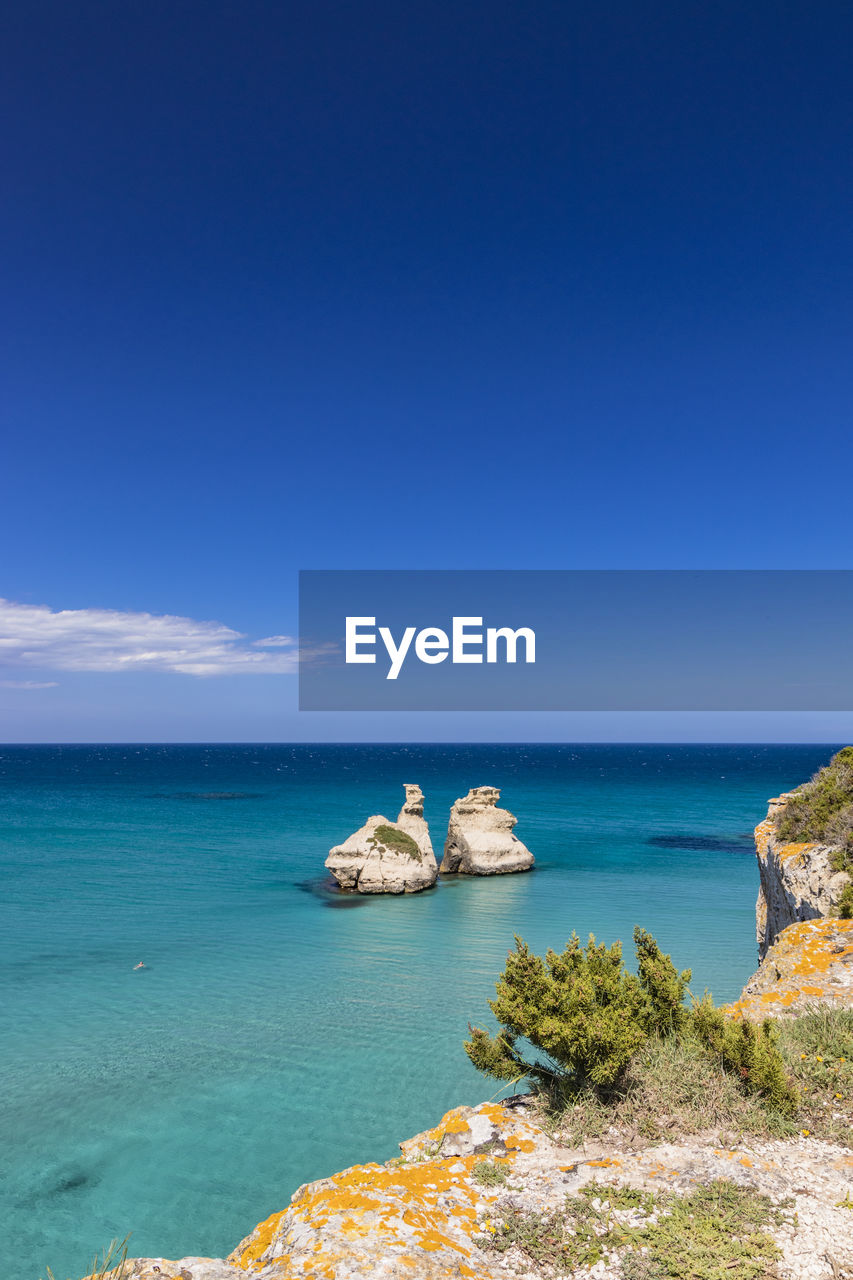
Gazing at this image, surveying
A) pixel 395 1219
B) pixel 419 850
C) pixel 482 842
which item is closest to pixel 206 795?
pixel 482 842

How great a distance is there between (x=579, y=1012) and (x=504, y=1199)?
140cm

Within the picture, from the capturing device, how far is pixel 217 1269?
12.0 feet

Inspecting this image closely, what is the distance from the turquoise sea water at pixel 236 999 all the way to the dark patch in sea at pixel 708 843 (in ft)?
1.45

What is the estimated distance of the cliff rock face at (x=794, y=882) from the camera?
10.8 metres

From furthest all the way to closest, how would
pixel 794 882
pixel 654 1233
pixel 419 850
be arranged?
pixel 419 850, pixel 794 882, pixel 654 1233

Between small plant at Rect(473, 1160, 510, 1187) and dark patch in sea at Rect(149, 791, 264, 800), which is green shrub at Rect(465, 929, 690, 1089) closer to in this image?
small plant at Rect(473, 1160, 510, 1187)

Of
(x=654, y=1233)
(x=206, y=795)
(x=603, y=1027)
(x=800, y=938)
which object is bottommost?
(x=206, y=795)

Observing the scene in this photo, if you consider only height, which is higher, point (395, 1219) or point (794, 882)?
point (395, 1219)

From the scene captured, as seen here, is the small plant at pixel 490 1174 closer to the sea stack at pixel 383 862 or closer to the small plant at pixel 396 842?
the sea stack at pixel 383 862

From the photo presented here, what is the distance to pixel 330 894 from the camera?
3294cm

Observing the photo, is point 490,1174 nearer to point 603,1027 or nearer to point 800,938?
point 603,1027

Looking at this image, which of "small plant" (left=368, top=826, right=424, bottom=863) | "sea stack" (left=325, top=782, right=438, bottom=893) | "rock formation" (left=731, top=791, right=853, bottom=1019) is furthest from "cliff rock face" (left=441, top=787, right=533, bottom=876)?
"rock formation" (left=731, top=791, right=853, bottom=1019)

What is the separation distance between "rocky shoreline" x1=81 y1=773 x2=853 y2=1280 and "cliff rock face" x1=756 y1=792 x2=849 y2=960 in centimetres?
712

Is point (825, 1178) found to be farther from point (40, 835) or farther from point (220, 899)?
point (40, 835)
